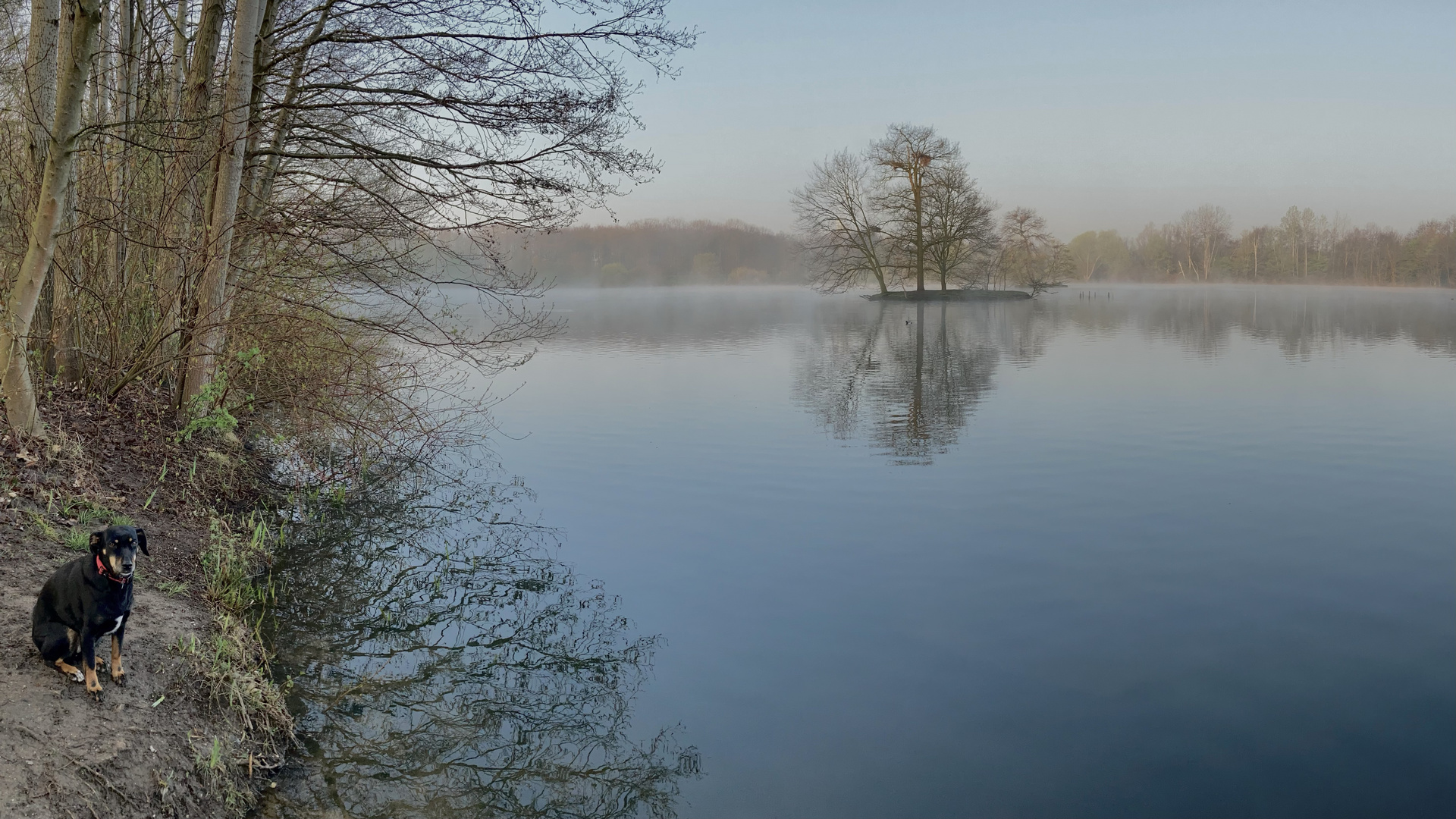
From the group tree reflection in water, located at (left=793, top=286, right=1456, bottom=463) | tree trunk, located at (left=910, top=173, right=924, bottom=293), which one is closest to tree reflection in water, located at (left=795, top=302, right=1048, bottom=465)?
tree reflection in water, located at (left=793, top=286, right=1456, bottom=463)

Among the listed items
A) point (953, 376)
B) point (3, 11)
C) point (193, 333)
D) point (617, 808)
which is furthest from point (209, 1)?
point (953, 376)

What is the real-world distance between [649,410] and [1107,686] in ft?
40.6

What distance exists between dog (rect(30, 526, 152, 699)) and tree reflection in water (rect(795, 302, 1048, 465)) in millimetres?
10369

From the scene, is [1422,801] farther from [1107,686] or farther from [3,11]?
[3,11]

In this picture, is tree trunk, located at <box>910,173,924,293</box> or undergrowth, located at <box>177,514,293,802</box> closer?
undergrowth, located at <box>177,514,293,802</box>

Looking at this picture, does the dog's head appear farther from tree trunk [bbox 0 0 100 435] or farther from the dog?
tree trunk [bbox 0 0 100 435]

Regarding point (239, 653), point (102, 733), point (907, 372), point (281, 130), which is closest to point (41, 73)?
point (281, 130)

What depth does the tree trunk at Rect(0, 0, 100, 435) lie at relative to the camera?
691 cm

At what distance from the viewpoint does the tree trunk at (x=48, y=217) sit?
6910 millimetres

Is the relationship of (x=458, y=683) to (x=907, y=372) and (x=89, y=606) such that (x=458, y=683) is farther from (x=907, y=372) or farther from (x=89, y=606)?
(x=907, y=372)

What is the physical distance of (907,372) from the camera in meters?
23.7

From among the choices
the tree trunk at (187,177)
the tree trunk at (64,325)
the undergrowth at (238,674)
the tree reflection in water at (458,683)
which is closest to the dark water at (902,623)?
the tree reflection in water at (458,683)

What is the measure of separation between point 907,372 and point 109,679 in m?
20.5

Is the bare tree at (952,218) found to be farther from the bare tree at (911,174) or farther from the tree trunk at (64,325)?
the tree trunk at (64,325)
